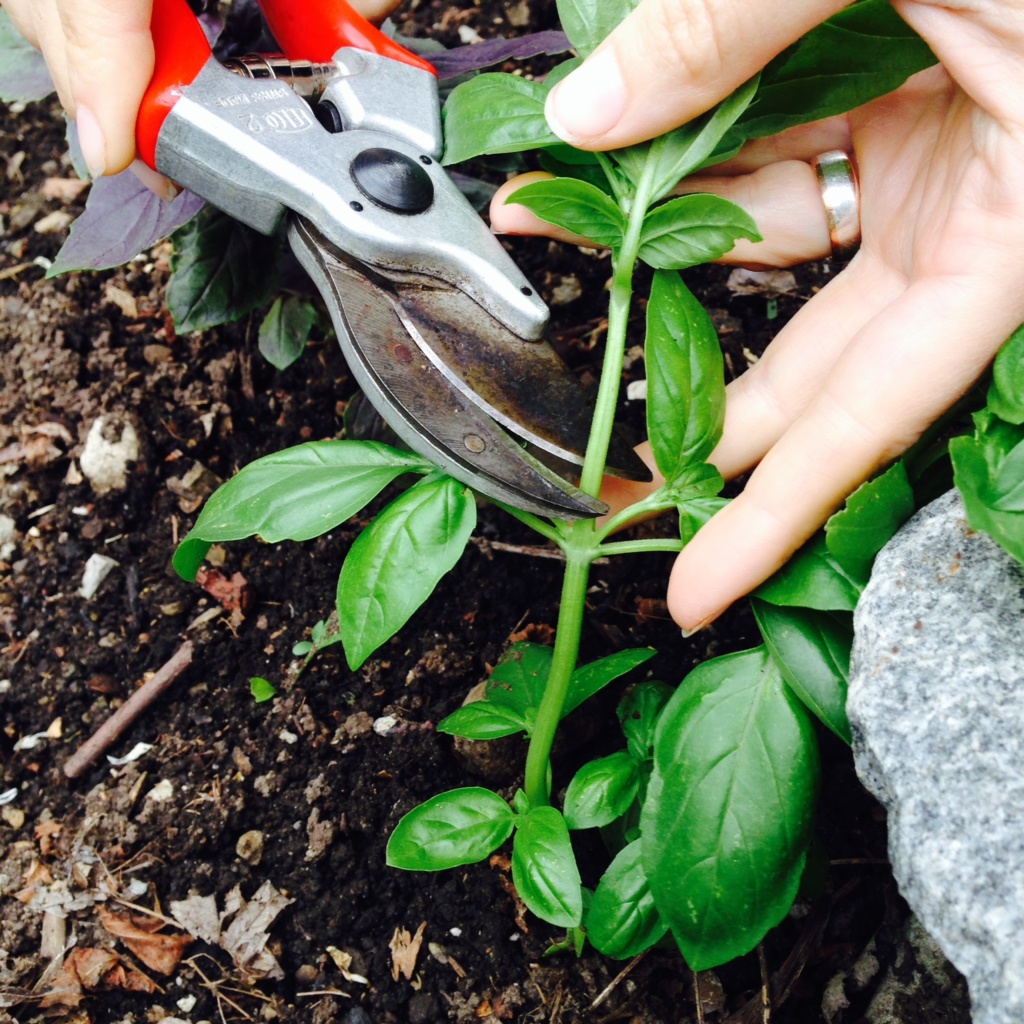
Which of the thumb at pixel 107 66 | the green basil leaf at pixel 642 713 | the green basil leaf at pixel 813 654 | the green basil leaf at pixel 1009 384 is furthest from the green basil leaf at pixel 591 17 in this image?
the green basil leaf at pixel 642 713

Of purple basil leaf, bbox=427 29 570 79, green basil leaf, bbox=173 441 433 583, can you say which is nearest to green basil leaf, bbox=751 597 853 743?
green basil leaf, bbox=173 441 433 583

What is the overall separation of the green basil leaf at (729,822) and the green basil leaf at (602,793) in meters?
0.12

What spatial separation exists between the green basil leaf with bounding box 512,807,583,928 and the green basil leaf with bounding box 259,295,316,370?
3.27 feet

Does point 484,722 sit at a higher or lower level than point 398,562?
lower

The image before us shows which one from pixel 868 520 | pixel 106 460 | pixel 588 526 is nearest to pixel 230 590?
pixel 106 460

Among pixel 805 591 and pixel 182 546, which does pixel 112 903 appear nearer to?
pixel 182 546

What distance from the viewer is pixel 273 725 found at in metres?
1.73

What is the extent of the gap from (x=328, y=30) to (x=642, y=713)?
1166 millimetres

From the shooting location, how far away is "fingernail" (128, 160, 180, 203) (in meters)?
1.51

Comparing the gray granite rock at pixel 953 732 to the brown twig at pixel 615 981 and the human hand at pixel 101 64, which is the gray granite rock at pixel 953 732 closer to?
the brown twig at pixel 615 981

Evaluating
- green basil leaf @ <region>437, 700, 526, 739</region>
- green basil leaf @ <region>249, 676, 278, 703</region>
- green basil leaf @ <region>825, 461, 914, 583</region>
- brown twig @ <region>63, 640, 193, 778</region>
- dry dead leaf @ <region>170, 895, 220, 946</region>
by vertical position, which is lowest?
dry dead leaf @ <region>170, 895, 220, 946</region>

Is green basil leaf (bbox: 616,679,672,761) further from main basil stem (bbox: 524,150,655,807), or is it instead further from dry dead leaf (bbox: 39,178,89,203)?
dry dead leaf (bbox: 39,178,89,203)

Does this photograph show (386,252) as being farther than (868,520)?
Yes

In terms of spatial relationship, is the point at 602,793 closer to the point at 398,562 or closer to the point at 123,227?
the point at 398,562
